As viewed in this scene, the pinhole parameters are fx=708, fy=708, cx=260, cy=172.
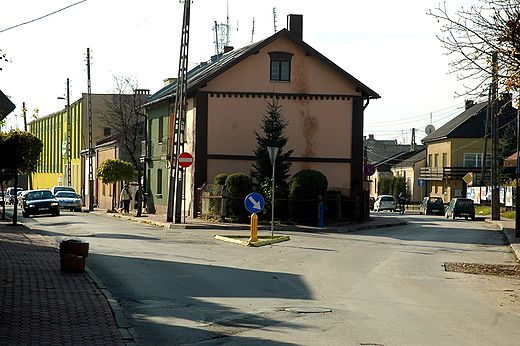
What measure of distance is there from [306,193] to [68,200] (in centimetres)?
2385

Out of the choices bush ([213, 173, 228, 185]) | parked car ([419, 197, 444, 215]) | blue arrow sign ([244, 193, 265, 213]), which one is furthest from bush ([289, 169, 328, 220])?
parked car ([419, 197, 444, 215])

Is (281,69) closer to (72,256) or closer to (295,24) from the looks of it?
(295,24)

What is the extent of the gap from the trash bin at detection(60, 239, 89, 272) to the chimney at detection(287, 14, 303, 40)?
26166mm

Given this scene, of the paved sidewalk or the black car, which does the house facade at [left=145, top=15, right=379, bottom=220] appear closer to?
the black car

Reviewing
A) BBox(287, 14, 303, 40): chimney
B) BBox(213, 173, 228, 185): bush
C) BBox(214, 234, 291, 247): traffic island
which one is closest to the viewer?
BBox(214, 234, 291, 247): traffic island

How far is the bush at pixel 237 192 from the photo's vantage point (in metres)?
31.1

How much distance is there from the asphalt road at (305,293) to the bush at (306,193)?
28.5 ft

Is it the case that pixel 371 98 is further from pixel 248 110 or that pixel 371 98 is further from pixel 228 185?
pixel 228 185

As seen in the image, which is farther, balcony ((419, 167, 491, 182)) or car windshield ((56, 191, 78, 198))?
balcony ((419, 167, 491, 182))

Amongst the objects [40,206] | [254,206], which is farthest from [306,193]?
[40,206]

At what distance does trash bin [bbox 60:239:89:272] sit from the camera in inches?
529

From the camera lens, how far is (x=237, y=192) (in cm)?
3112

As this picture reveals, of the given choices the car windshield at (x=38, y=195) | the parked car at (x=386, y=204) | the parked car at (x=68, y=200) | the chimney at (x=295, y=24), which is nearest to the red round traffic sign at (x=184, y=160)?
the chimney at (x=295, y=24)

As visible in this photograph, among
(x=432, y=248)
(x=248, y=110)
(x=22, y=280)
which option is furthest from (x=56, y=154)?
(x=22, y=280)
